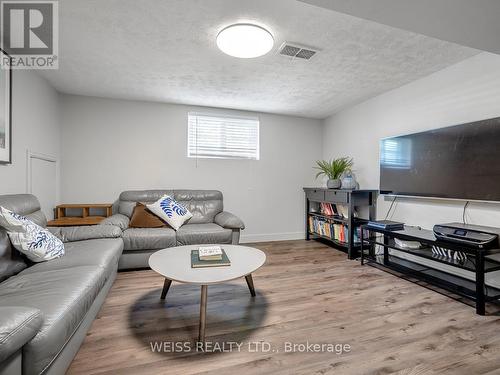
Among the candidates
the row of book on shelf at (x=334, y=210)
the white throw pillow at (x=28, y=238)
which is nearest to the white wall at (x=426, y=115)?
the row of book on shelf at (x=334, y=210)

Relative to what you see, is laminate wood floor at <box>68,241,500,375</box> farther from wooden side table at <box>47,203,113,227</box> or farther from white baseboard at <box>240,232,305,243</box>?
white baseboard at <box>240,232,305,243</box>

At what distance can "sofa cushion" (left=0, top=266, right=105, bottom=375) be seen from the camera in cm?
103

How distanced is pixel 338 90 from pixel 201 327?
309 centimetres

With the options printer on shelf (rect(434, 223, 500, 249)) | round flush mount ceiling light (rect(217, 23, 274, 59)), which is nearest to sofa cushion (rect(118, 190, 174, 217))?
round flush mount ceiling light (rect(217, 23, 274, 59))

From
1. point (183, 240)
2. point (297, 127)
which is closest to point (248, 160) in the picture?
point (297, 127)

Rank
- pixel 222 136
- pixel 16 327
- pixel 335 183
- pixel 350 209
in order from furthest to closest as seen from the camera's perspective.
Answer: pixel 222 136
pixel 335 183
pixel 350 209
pixel 16 327

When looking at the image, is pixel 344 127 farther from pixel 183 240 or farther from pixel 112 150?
pixel 112 150

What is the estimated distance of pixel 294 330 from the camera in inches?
67.4

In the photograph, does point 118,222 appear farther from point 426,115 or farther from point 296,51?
point 426,115

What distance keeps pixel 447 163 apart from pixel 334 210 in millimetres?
1664

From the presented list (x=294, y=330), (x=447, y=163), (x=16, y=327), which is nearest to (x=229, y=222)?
(x=294, y=330)

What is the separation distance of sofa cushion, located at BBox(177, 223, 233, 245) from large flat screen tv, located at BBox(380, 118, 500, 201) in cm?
213

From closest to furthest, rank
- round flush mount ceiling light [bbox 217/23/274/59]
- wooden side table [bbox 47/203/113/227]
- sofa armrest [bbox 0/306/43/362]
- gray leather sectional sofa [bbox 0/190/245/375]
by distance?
sofa armrest [bbox 0/306/43/362]
gray leather sectional sofa [bbox 0/190/245/375]
round flush mount ceiling light [bbox 217/23/274/59]
wooden side table [bbox 47/203/113/227]

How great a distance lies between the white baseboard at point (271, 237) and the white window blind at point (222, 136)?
4.39ft
